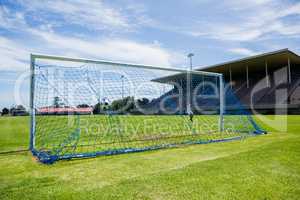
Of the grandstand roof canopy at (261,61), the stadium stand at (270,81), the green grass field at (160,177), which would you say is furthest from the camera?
the stadium stand at (270,81)

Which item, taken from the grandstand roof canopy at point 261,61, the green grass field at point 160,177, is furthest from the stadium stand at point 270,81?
the green grass field at point 160,177

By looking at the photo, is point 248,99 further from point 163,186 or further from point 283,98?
point 163,186

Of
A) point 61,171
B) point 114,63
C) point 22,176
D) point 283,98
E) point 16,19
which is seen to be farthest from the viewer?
point 283,98

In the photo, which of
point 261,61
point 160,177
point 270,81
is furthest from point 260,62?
point 160,177

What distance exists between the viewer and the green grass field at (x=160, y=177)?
8.31 ft

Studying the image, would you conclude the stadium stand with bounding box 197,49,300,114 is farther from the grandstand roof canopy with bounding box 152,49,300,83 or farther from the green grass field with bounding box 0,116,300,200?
the green grass field with bounding box 0,116,300,200

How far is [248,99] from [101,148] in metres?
29.4

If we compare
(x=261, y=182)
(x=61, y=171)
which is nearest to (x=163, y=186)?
(x=261, y=182)

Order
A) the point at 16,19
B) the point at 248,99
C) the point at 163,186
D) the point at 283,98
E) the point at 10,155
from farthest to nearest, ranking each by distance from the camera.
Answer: the point at 248,99, the point at 283,98, the point at 16,19, the point at 10,155, the point at 163,186

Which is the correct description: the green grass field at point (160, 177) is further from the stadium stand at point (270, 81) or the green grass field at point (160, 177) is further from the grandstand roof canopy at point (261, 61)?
the stadium stand at point (270, 81)

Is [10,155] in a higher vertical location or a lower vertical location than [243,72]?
lower

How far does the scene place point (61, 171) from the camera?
360 centimetres

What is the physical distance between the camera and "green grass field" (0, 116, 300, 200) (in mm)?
2533

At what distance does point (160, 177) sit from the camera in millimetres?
3104
